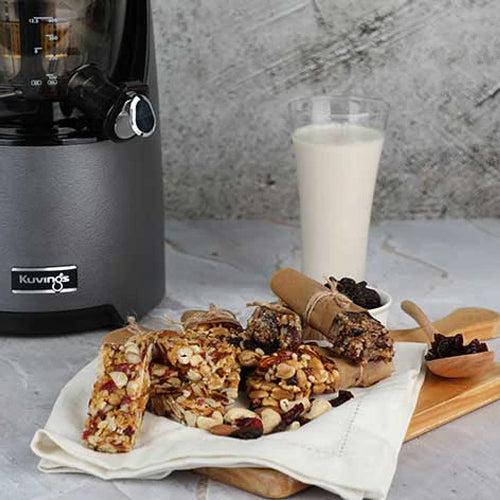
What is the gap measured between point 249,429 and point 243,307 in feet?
1.38

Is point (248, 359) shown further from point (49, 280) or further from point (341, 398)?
point (49, 280)

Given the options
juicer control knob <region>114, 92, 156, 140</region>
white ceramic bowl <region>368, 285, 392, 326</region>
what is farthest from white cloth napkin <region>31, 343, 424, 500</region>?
juicer control knob <region>114, 92, 156, 140</region>

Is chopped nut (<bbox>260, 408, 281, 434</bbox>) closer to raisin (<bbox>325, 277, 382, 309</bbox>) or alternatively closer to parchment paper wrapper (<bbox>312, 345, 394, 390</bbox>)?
parchment paper wrapper (<bbox>312, 345, 394, 390</bbox>)

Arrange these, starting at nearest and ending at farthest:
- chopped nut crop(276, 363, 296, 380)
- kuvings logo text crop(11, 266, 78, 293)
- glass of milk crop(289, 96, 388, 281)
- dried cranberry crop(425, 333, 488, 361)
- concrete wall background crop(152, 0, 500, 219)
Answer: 1. chopped nut crop(276, 363, 296, 380)
2. dried cranberry crop(425, 333, 488, 361)
3. kuvings logo text crop(11, 266, 78, 293)
4. glass of milk crop(289, 96, 388, 281)
5. concrete wall background crop(152, 0, 500, 219)

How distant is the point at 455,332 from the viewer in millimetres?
1298

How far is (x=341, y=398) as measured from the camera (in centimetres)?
110

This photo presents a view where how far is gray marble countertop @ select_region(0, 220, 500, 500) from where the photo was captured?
1.02 m

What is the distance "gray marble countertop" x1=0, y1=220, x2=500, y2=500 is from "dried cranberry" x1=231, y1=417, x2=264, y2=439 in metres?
0.04

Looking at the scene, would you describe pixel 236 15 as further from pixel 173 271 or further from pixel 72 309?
pixel 72 309

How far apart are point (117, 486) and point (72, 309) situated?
334 millimetres

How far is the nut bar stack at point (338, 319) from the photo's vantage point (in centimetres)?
113

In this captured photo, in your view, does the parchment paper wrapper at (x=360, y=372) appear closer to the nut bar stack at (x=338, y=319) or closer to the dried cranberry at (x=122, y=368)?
the nut bar stack at (x=338, y=319)

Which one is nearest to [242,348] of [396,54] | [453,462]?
[453,462]

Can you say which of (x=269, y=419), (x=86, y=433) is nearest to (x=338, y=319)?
(x=269, y=419)
